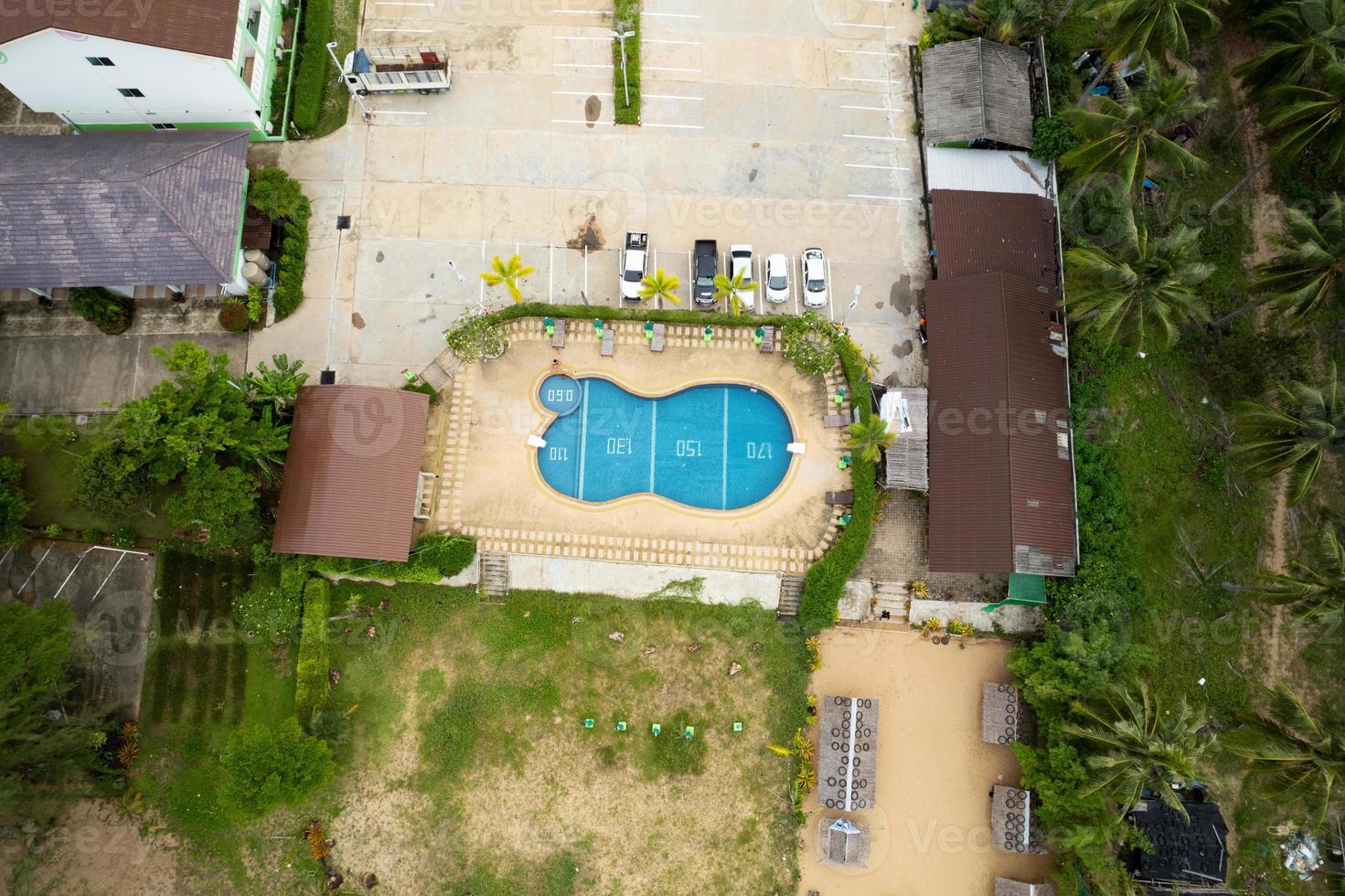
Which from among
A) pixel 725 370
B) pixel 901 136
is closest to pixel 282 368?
pixel 725 370

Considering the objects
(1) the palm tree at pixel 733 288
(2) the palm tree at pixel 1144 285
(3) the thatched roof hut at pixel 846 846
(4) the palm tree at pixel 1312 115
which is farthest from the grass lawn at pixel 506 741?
(4) the palm tree at pixel 1312 115

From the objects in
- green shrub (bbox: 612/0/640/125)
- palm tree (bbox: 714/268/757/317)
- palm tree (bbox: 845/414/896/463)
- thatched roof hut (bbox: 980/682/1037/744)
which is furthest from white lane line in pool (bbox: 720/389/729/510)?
green shrub (bbox: 612/0/640/125)

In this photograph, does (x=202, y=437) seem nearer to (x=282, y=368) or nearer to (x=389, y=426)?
(x=282, y=368)

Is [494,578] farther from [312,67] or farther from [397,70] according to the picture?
[312,67]

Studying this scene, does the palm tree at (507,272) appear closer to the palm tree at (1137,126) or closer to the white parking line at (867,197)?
the white parking line at (867,197)

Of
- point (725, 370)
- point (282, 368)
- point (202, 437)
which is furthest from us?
point (725, 370)

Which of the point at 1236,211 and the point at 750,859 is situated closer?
the point at 750,859

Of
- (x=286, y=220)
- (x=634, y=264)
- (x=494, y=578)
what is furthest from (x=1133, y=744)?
(x=286, y=220)

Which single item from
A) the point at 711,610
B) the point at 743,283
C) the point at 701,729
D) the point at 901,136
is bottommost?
the point at 701,729

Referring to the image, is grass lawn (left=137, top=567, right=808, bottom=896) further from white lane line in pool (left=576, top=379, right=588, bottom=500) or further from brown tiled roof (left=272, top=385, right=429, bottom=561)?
white lane line in pool (left=576, top=379, right=588, bottom=500)
